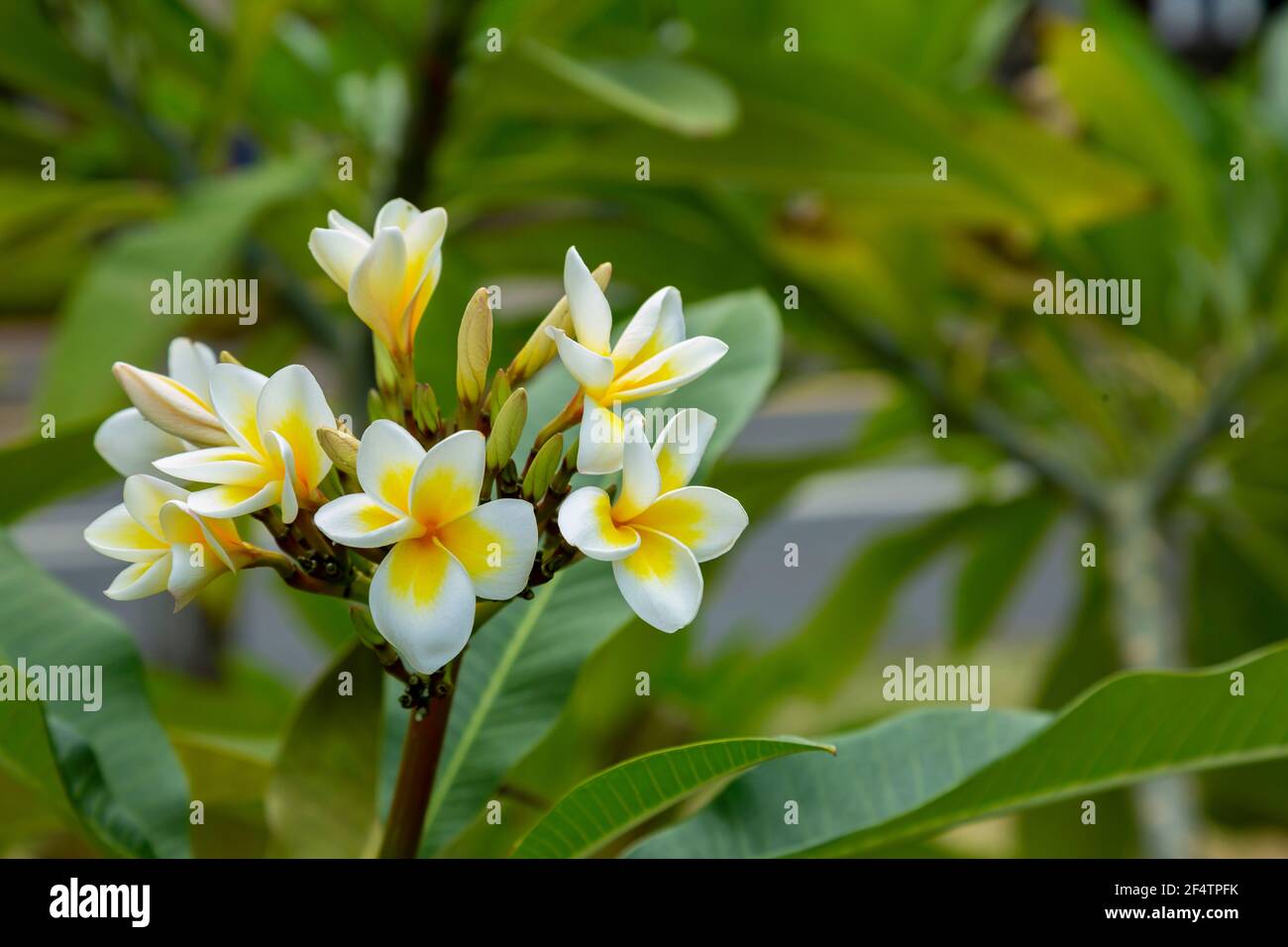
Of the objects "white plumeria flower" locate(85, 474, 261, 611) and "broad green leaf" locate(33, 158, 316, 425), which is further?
"broad green leaf" locate(33, 158, 316, 425)

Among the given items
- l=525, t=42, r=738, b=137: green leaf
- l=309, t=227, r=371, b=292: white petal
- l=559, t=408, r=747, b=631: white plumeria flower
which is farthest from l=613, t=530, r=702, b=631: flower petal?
l=525, t=42, r=738, b=137: green leaf

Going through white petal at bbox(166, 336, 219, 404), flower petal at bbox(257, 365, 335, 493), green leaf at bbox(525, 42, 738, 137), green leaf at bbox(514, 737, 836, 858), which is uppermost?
green leaf at bbox(525, 42, 738, 137)

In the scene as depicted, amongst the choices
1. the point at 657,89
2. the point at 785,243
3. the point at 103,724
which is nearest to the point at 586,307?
the point at 103,724

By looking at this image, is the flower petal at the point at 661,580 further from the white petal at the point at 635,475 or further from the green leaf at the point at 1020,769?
the green leaf at the point at 1020,769

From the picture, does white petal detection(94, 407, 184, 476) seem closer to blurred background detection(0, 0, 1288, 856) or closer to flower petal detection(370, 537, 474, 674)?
flower petal detection(370, 537, 474, 674)

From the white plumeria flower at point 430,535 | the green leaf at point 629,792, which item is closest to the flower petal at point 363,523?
the white plumeria flower at point 430,535

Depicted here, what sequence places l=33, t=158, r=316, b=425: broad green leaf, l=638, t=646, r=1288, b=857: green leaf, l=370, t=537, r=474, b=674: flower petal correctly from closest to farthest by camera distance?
l=370, t=537, r=474, b=674: flower petal < l=638, t=646, r=1288, b=857: green leaf < l=33, t=158, r=316, b=425: broad green leaf

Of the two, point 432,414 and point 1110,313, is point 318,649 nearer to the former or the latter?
point 1110,313
